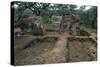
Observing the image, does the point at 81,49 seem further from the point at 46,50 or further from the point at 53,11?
the point at 53,11

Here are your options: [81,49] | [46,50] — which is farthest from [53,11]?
[81,49]

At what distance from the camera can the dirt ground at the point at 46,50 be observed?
2871 mm

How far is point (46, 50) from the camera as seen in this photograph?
2998mm

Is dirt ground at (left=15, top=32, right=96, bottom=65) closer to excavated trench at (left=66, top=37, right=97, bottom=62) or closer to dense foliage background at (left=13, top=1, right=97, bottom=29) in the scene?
excavated trench at (left=66, top=37, right=97, bottom=62)

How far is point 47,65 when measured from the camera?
3.01m

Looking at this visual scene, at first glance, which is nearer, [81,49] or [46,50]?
[46,50]

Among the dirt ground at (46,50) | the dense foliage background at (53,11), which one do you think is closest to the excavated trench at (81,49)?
the dirt ground at (46,50)

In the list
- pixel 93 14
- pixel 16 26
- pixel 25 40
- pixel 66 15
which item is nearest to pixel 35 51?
pixel 25 40

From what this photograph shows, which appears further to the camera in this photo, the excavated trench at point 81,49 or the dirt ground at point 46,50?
the excavated trench at point 81,49

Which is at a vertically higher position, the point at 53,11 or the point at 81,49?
the point at 53,11

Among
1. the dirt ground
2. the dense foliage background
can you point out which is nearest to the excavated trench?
the dirt ground

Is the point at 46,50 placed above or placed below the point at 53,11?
below

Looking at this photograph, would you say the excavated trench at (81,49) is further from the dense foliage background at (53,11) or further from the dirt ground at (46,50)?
the dense foliage background at (53,11)

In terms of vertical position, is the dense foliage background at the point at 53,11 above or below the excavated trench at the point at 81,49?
above
